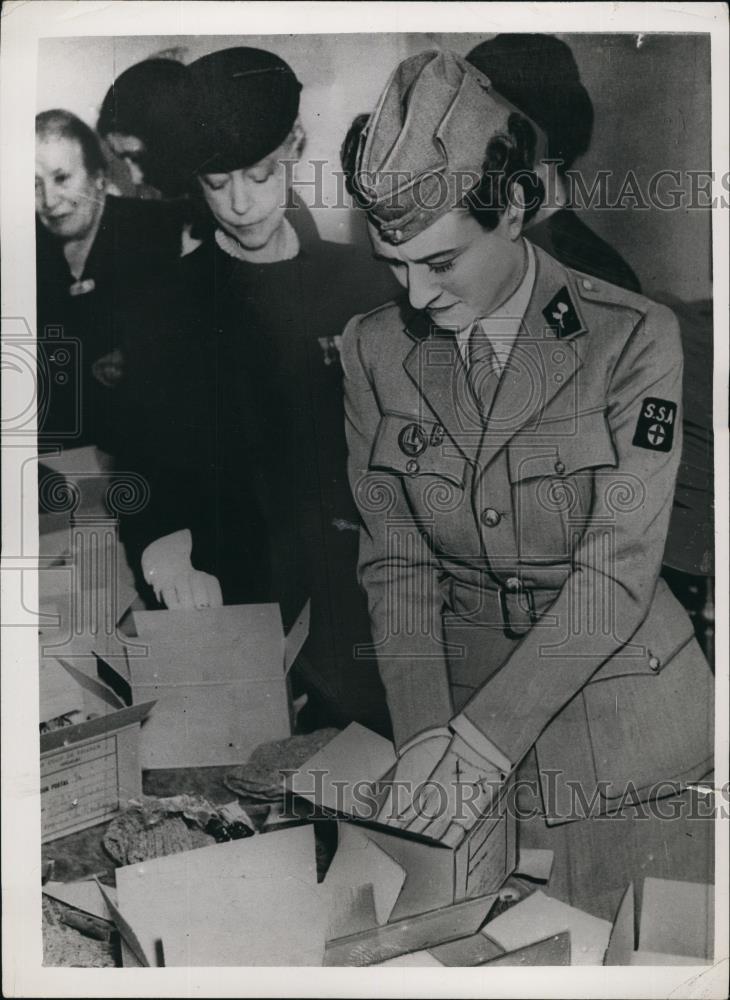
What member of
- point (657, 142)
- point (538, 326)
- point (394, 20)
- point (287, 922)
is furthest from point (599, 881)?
point (394, 20)

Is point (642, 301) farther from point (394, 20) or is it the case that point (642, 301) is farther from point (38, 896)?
point (38, 896)

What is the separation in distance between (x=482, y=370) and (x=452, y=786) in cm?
110

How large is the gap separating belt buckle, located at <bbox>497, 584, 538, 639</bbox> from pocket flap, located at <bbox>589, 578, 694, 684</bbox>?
8.9 inches

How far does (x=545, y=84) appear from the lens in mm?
2797

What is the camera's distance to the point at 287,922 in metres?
2.84

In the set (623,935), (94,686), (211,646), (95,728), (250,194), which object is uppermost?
(250,194)

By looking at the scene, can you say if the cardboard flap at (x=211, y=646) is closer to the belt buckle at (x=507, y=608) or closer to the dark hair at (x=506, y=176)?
the belt buckle at (x=507, y=608)

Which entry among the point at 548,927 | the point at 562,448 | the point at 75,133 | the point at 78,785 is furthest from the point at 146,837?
the point at 75,133

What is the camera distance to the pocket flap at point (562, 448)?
9.15 ft

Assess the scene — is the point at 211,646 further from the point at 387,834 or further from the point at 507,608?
the point at 507,608

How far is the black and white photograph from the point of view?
110 inches

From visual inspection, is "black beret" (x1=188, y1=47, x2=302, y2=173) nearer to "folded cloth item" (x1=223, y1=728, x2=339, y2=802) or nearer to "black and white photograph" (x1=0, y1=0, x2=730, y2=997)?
"black and white photograph" (x1=0, y1=0, x2=730, y2=997)

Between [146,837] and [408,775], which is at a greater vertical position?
[408,775]

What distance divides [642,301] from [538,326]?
0.28 metres
